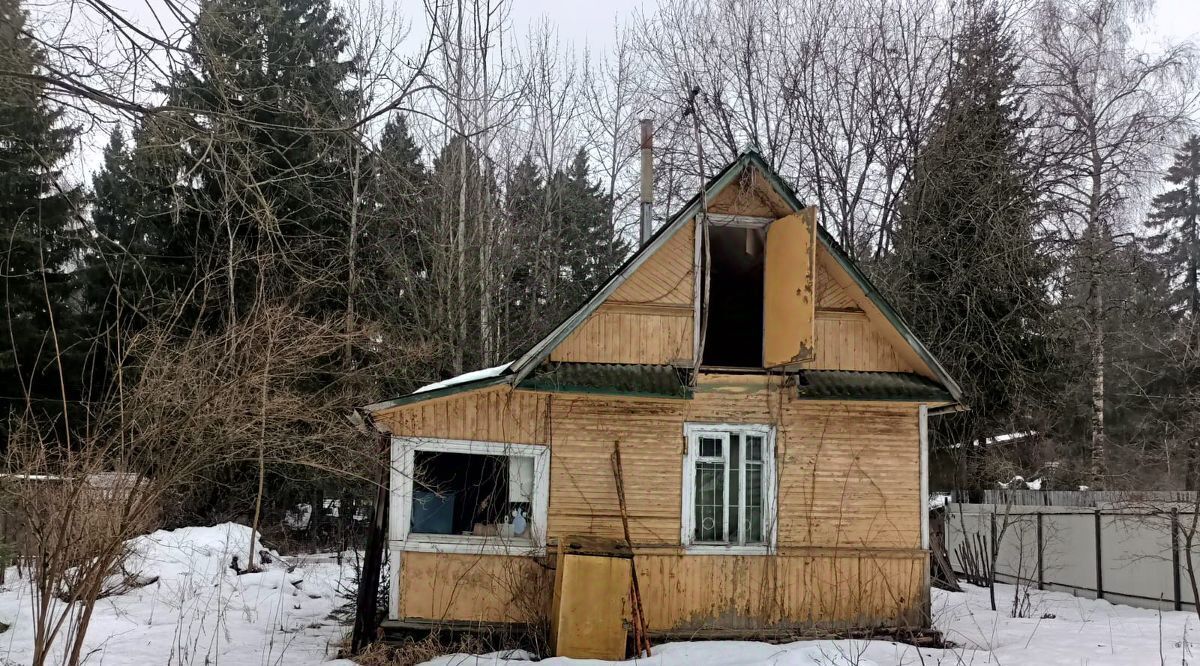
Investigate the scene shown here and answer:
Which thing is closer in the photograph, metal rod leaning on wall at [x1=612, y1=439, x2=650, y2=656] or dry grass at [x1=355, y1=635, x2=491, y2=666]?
dry grass at [x1=355, y1=635, x2=491, y2=666]

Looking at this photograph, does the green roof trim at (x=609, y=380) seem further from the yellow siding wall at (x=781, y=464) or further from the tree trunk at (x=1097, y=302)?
the tree trunk at (x=1097, y=302)

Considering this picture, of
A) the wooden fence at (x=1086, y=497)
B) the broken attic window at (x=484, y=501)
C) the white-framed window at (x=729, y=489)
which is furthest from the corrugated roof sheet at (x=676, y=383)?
the wooden fence at (x=1086, y=497)

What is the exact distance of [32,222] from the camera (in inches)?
669

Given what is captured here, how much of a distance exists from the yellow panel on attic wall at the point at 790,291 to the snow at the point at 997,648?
332 centimetres

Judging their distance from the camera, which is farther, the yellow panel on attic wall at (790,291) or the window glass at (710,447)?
the window glass at (710,447)

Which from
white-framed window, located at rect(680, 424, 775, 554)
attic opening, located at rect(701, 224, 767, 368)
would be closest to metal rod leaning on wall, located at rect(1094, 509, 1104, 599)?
attic opening, located at rect(701, 224, 767, 368)

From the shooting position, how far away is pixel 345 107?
18.4m

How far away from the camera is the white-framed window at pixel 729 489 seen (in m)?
10.4

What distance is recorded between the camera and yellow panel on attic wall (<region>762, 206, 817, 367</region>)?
9758 millimetres

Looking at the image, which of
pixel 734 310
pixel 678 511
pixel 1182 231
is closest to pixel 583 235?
pixel 734 310

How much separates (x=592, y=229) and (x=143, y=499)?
26340mm

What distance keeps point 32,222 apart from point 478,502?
495 inches

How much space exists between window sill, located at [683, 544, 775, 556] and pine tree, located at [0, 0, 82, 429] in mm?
6893

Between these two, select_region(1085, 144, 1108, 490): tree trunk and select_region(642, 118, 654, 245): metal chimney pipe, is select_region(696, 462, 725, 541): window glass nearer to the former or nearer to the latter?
select_region(642, 118, 654, 245): metal chimney pipe
